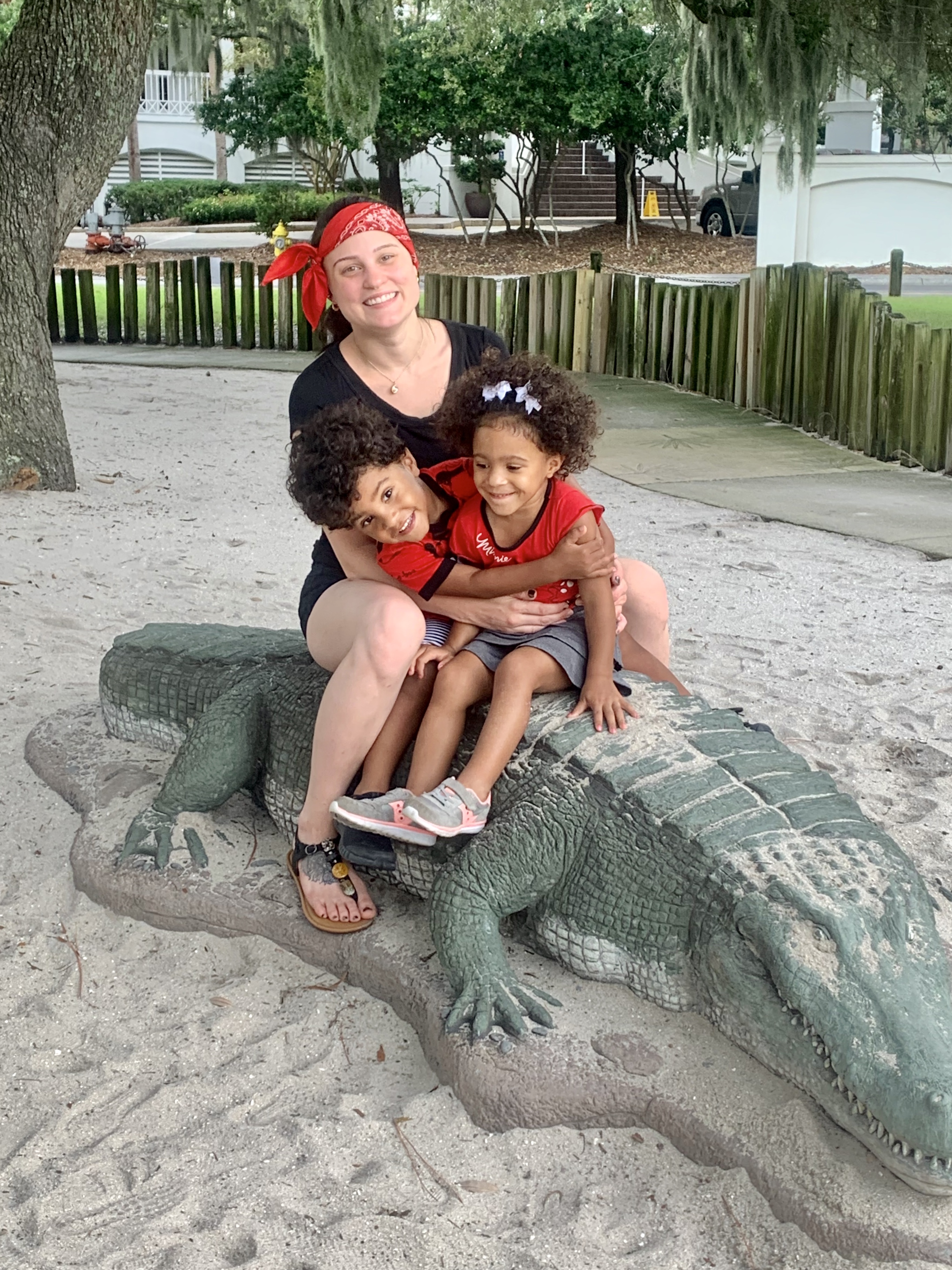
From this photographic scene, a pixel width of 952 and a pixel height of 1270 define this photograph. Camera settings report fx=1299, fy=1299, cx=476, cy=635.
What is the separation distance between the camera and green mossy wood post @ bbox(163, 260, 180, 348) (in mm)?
13180

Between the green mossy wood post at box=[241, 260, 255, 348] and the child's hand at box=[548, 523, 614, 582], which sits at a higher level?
the green mossy wood post at box=[241, 260, 255, 348]

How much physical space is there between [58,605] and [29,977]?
8.96 ft

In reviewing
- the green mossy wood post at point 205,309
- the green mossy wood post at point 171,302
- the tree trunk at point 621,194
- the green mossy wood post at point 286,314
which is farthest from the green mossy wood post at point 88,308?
the tree trunk at point 621,194

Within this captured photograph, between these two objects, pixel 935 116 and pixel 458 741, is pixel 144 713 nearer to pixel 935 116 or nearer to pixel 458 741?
pixel 458 741

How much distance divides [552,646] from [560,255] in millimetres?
20328

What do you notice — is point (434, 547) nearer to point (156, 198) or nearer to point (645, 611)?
point (645, 611)

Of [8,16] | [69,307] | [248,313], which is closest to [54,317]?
[69,307]

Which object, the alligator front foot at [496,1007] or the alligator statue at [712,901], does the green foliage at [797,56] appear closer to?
the alligator statue at [712,901]

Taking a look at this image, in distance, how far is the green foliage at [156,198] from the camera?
29.8 metres

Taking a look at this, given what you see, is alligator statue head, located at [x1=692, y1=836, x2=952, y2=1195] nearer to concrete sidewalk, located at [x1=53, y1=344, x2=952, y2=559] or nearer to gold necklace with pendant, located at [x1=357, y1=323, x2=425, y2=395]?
gold necklace with pendant, located at [x1=357, y1=323, x2=425, y2=395]

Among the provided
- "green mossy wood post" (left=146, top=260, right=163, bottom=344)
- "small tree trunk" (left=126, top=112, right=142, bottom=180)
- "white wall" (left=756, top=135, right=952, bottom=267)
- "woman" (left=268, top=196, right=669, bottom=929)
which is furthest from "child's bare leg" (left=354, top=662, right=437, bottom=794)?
"small tree trunk" (left=126, top=112, right=142, bottom=180)

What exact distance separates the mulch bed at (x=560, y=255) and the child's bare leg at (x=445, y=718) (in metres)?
17.9

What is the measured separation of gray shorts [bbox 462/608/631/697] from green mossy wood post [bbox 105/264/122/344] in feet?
36.5

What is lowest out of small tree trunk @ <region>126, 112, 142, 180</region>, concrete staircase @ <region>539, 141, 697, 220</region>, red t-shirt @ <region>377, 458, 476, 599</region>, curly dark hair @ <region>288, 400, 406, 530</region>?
red t-shirt @ <region>377, 458, 476, 599</region>
